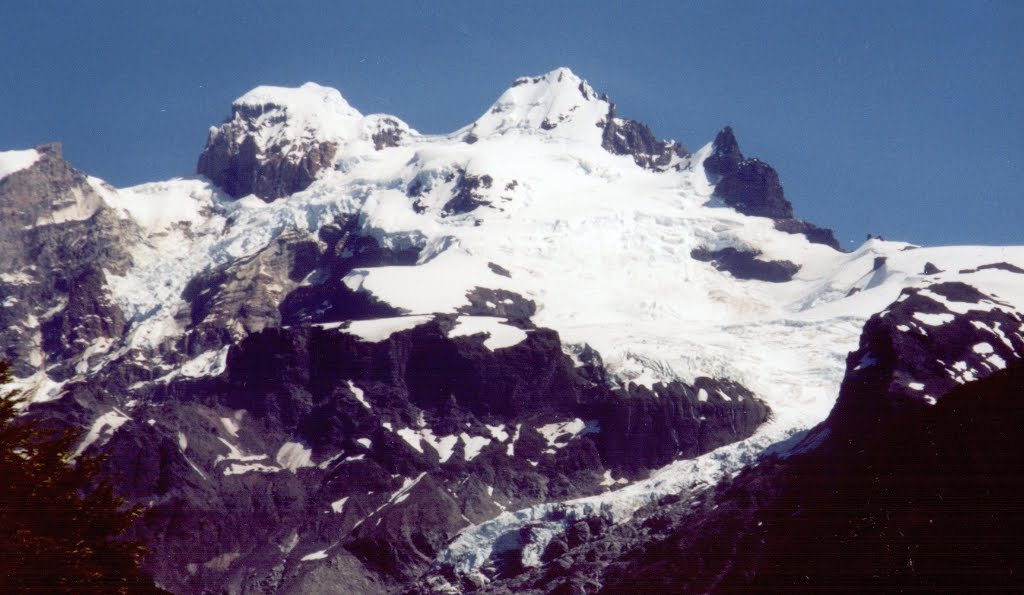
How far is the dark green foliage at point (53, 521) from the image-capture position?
35531 millimetres

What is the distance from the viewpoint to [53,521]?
1475 inches

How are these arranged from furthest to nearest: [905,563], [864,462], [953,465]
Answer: [864,462]
[953,465]
[905,563]

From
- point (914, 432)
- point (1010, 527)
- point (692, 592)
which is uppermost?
point (914, 432)

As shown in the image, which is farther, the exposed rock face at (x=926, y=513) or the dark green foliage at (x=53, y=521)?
the exposed rock face at (x=926, y=513)

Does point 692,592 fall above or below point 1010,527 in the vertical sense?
below

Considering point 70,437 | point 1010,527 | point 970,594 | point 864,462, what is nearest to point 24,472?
point 70,437

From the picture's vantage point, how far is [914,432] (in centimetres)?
15075

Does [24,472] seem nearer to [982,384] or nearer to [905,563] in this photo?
[905,563]

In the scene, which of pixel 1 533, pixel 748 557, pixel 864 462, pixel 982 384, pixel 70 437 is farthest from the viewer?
pixel 748 557

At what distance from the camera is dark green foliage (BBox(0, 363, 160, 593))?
3553cm

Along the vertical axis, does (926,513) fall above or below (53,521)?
below

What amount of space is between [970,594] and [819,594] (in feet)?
114

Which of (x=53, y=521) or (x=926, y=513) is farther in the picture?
(x=926, y=513)

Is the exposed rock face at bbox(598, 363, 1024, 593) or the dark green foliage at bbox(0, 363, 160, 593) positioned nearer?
the dark green foliage at bbox(0, 363, 160, 593)
